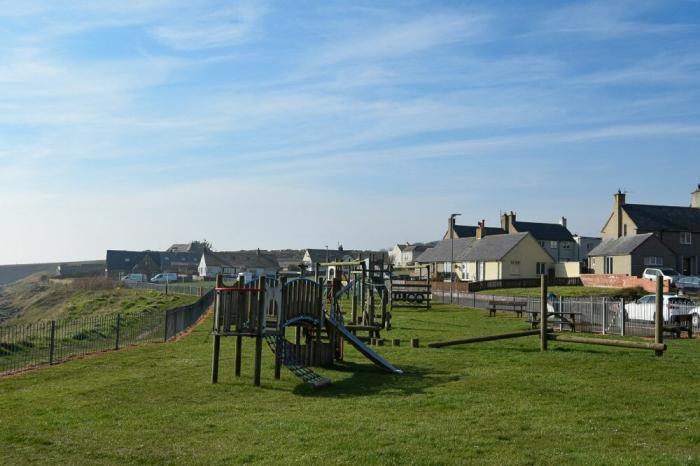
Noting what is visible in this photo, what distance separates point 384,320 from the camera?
30.5 metres

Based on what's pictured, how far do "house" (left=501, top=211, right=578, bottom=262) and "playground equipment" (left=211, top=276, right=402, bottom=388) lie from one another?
79.2 metres

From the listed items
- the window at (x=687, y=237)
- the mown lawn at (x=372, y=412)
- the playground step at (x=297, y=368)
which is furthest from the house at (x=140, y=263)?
the mown lawn at (x=372, y=412)

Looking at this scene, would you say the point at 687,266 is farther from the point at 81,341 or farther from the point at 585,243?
the point at 81,341

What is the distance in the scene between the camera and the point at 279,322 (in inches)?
677

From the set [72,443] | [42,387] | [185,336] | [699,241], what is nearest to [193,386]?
[42,387]

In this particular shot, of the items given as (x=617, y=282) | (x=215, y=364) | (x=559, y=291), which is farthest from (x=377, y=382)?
(x=617, y=282)

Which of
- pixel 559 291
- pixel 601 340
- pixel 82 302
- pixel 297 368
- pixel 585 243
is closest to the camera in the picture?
pixel 297 368

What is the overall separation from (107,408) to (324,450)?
5129mm

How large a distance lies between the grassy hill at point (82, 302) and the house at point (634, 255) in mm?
38451

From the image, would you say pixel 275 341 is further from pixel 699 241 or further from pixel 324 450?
pixel 699 241

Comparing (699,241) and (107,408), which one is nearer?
(107,408)

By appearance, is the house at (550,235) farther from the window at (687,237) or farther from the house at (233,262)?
the house at (233,262)

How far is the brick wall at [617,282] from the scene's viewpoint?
5609 cm

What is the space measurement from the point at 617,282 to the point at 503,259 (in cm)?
1522
